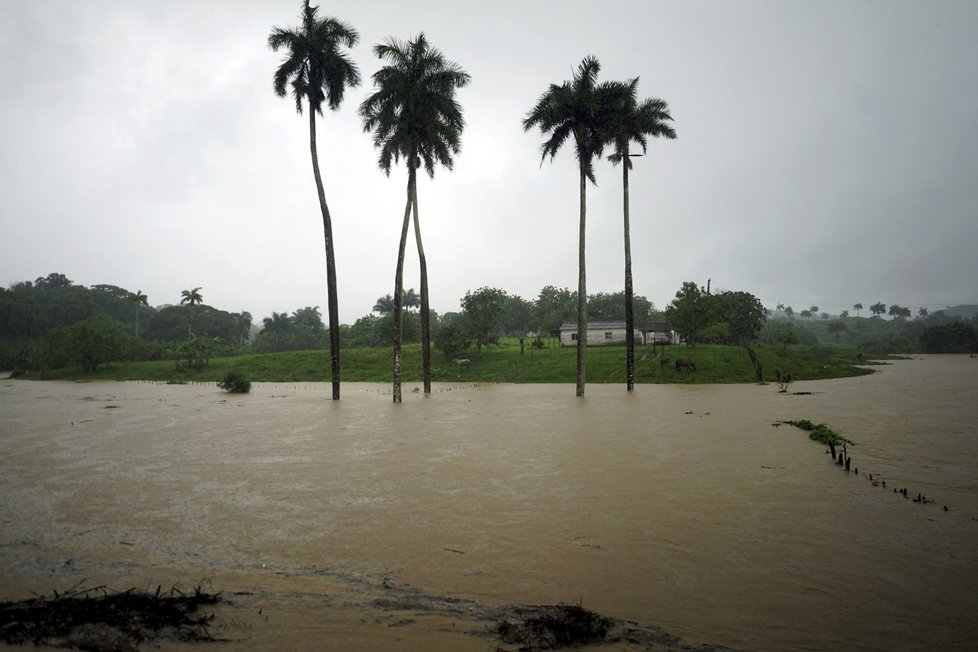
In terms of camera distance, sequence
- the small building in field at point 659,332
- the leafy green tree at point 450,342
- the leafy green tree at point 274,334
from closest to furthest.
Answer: the leafy green tree at point 450,342 < the small building in field at point 659,332 < the leafy green tree at point 274,334

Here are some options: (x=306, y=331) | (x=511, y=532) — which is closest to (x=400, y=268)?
(x=511, y=532)

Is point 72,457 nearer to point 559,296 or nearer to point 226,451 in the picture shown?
point 226,451

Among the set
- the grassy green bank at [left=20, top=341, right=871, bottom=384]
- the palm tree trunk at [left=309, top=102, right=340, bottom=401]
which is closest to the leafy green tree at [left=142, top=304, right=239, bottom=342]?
the grassy green bank at [left=20, top=341, right=871, bottom=384]

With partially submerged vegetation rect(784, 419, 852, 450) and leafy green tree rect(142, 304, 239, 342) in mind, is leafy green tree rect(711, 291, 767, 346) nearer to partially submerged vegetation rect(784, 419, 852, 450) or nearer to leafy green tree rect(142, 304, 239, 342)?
partially submerged vegetation rect(784, 419, 852, 450)

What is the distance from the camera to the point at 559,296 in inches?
3989

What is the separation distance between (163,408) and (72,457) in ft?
43.7

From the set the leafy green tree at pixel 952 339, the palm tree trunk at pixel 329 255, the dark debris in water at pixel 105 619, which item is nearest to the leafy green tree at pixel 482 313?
the palm tree trunk at pixel 329 255

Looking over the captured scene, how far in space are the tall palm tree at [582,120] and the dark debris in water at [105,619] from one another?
24.2 metres

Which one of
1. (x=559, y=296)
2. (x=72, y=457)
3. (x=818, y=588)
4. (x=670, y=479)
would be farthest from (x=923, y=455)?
(x=559, y=296)

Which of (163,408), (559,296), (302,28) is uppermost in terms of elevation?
(302,28)

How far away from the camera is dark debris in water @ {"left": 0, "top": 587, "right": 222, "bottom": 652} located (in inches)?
147

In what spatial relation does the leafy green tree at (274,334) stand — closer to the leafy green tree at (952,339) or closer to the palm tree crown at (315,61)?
the palm tree crown at (315,61)

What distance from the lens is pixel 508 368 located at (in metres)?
45.8

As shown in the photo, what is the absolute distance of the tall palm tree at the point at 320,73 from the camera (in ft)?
82.2
